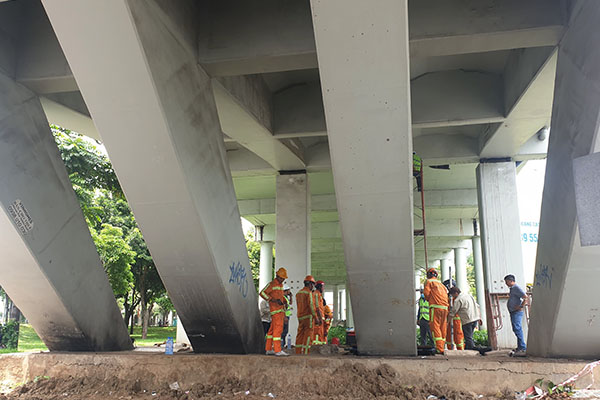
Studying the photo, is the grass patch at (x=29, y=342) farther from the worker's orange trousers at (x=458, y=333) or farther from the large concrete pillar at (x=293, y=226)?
the worker's orange trousers at (x=458, y=333)

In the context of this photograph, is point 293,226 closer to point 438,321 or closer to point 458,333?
point 458,333

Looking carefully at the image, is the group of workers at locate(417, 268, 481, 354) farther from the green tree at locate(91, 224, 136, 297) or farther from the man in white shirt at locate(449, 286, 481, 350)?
the green tree at locate(91, 224, 136, 297)

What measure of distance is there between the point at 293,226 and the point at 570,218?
31.2ft

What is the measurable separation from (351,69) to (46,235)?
5.30 m

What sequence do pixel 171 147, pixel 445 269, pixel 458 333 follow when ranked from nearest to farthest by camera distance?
pixel 171 147
pixel 458 333
pixel 445 269

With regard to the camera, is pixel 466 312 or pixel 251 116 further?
pixel 466 312

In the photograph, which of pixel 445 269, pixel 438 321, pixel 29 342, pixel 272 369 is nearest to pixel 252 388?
pixel 272 369

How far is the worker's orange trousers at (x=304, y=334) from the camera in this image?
10508 millimetres

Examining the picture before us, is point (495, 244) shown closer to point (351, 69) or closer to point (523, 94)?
point (523, 94)

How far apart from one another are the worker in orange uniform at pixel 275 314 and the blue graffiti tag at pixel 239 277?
981 mm

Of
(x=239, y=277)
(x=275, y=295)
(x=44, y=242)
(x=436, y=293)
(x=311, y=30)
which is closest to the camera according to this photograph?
(x=44, y=242)

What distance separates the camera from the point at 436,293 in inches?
391

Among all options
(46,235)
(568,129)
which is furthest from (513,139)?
(46,235)

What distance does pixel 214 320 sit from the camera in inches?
310
